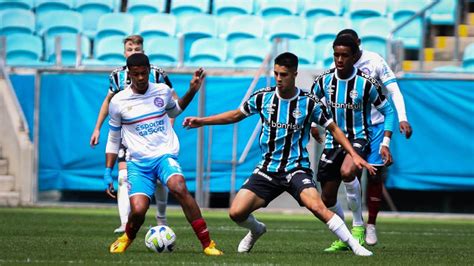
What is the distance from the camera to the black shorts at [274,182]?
10.0m

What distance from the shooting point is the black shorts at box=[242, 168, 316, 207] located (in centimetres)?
1001

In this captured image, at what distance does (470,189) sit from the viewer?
18.4 m

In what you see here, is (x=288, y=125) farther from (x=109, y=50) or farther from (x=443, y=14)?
(x=109, y=50)

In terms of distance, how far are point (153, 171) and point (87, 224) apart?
476 centimetres

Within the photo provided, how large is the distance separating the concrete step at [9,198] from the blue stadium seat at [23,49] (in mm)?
2869

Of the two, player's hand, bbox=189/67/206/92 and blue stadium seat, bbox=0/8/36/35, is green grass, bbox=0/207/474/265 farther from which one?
blue stadium seat, bbox=0/8/36/35

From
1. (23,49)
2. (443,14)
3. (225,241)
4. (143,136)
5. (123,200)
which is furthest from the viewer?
(23,49)

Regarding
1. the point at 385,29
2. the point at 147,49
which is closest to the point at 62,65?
the point at 147,49

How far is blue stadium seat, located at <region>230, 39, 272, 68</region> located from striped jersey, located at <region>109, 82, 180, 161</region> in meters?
10.3

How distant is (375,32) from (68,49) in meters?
5.34

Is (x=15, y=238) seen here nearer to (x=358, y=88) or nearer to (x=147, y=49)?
(x=358, y=88)

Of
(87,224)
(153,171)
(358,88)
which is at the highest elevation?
(358,88)

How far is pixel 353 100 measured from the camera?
11.0 m

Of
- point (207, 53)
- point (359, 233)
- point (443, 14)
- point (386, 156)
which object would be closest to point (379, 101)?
point (386, 156)
